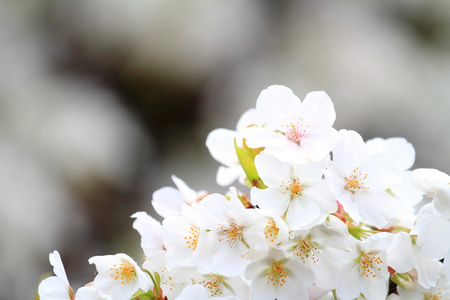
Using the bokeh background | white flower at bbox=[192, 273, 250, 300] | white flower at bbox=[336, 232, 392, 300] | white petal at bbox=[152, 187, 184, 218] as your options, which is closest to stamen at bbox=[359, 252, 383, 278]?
white flower at bbox=[336, 232, 392, 300]

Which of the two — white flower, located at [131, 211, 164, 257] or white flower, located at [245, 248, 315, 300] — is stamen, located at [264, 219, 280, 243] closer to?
white flower, located at [245, 248, 315, 300]

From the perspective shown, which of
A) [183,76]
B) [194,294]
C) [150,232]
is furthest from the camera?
[183,76]

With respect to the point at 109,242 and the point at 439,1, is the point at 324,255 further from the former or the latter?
the point at 439,1

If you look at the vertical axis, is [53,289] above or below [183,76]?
below

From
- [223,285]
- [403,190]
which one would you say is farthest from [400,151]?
[223,285]

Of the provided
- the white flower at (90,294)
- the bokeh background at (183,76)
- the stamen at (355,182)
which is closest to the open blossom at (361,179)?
the stamen at (355,182)

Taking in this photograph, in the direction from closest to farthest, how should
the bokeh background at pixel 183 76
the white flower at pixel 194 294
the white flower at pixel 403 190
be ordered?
the white flower at pixel 194 294 < the white flower at pixel 403 190 < the bokeh background at pixel 183 76

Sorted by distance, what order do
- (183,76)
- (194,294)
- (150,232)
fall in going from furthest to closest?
(183,76) < (150,232) < (194,294)

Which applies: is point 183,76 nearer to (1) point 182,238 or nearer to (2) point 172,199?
(2) point 172,199

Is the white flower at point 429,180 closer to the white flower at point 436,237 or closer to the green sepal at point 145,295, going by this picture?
the white flower at point 436,237
